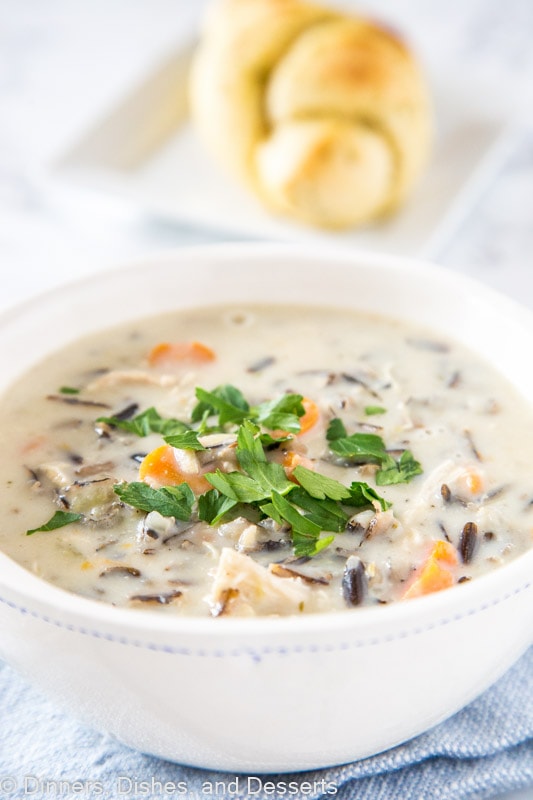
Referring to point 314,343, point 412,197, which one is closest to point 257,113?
point 412,197

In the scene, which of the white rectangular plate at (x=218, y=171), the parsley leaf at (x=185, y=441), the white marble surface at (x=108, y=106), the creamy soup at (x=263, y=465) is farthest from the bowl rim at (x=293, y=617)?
the white rectangular plate at (x=218, y=171)

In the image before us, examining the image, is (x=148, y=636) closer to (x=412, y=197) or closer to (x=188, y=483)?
(x=188, y=483)

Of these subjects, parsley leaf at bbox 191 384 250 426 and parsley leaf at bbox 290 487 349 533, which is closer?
parsley leaf at bbox 290 487 349 533

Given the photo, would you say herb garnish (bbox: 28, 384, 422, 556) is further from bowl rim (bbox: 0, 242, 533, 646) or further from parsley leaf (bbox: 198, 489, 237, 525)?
bowl rim (bbox: 0, 242, 533, 646)

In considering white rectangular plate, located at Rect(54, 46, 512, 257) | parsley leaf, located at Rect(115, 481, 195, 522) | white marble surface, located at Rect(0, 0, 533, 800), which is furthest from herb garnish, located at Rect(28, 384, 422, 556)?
white rectangular plate, located at Rect(54, 46, 512, 257)

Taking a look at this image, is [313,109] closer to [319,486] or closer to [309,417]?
[309,417]

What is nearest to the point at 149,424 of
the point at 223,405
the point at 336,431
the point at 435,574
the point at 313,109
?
the point at 223,405

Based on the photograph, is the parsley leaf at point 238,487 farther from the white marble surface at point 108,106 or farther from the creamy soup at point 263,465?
the white marble surface at point 108,106

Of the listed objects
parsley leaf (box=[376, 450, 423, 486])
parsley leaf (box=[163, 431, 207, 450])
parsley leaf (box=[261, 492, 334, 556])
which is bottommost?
parsley leaf (box=[163, 431, 207, 450])

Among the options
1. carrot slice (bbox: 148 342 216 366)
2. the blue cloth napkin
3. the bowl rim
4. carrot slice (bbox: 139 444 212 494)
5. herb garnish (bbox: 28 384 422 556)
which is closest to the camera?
the bowl rim
